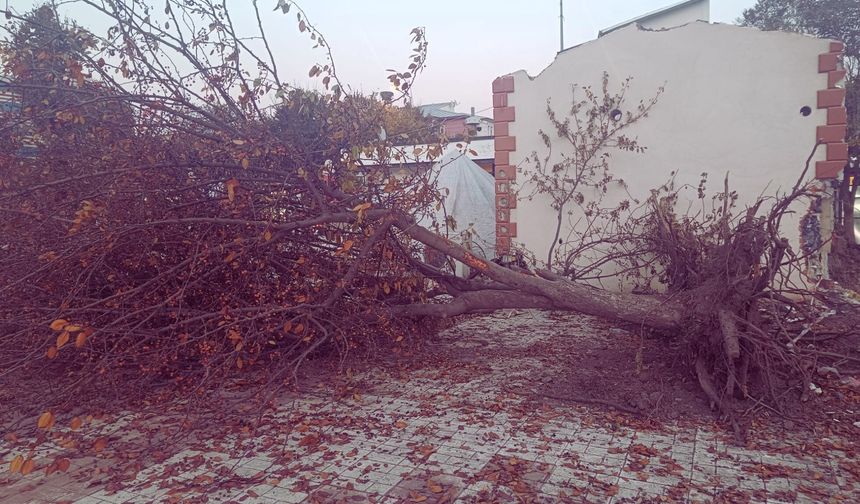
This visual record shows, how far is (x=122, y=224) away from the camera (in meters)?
4.45

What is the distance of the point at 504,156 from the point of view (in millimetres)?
8875

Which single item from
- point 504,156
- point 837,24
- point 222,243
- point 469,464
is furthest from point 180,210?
point 837,24

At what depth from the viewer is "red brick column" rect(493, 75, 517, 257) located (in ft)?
29.0

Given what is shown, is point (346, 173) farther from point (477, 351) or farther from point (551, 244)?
point (551, 244)

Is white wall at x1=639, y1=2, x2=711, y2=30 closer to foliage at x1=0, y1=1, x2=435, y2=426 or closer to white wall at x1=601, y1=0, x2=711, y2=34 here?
white wall at x1=601, y1=0, x2=711, y2=34

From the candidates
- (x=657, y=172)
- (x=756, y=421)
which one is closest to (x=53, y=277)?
(x=756, y=421)

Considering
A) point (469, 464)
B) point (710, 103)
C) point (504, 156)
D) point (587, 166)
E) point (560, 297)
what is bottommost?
point (469, 464)

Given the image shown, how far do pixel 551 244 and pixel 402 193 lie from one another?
4060mm

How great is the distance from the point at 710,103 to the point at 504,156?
2807 millimetres

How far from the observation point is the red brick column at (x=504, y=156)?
29.0 ft

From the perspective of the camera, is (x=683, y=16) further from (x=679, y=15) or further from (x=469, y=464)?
(x=469, y=464)

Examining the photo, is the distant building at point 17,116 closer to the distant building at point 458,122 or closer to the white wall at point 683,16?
the distant building at point 458,122

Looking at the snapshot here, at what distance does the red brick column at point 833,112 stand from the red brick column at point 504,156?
385 centimetres

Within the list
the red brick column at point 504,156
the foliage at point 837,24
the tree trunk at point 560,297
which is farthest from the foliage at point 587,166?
the foliage at point 837,24
